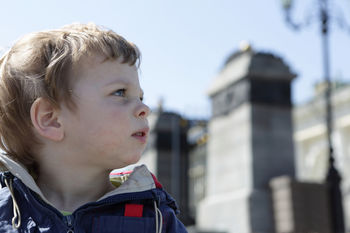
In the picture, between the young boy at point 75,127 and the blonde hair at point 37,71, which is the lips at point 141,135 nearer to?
the young boy at point 75,127

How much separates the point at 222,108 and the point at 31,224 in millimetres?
11788

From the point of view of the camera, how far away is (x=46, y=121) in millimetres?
1734

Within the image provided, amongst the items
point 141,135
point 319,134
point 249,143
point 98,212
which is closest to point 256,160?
point 249,143

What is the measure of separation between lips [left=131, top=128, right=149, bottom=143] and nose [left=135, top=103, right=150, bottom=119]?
0.14ft

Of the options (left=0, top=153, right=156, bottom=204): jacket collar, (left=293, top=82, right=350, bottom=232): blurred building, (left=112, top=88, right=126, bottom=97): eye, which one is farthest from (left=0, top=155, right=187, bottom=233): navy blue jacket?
(left=293, top=82, right=350, bottom=232): blurred building

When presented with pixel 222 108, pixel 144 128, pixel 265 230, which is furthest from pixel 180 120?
pixel 144 128

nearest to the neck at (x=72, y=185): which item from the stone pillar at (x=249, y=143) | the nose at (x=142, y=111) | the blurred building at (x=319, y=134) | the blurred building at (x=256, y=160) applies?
the nose at (x=142, y=111)

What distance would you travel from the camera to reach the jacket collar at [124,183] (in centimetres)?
165

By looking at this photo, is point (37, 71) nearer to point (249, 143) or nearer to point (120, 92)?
point (120, 92)

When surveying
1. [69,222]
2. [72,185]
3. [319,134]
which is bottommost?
[69,222]

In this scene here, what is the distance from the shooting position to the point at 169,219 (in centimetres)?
172

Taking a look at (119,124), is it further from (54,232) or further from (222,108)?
(222,108)

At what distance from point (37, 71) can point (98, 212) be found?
45cm

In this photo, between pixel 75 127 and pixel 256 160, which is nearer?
pixel 75 127
